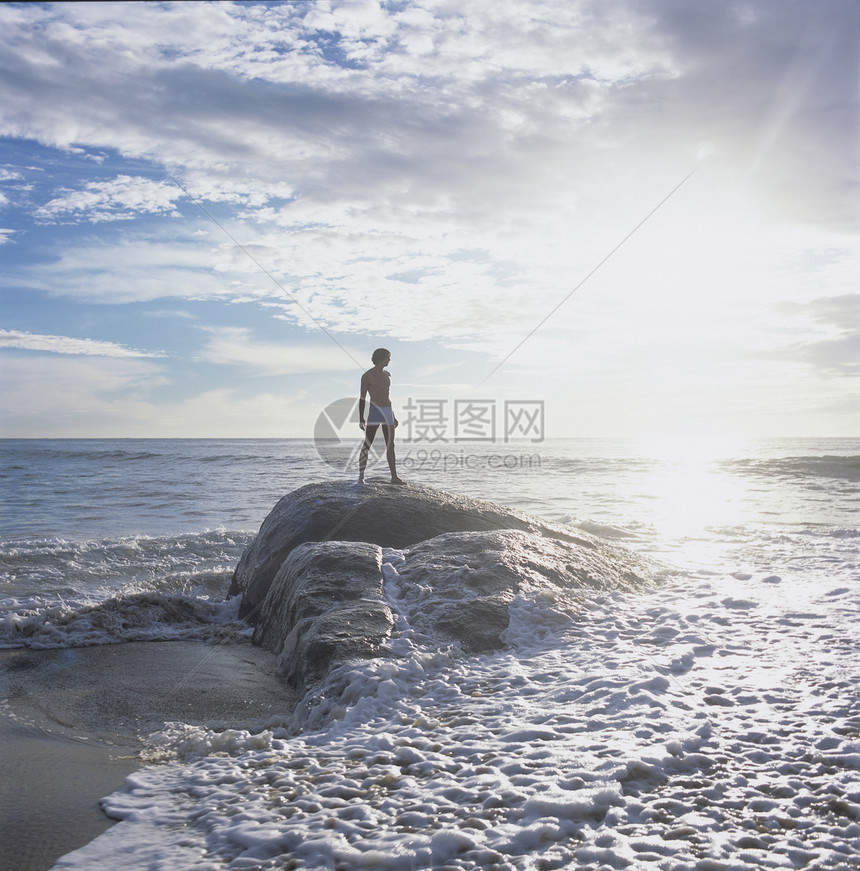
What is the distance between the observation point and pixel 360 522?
746 centimetres

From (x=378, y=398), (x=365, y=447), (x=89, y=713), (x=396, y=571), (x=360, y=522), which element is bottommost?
(x=89, y=713)

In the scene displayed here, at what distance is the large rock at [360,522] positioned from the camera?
24.2 feet

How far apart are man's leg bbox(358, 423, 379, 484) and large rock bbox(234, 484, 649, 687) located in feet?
1.97

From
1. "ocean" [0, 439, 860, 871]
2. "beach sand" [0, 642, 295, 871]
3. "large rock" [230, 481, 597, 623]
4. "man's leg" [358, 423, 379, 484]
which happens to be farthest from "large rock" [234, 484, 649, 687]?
"man's leg" [358, 423, 379, 484]

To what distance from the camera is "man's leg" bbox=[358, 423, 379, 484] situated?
355 inches

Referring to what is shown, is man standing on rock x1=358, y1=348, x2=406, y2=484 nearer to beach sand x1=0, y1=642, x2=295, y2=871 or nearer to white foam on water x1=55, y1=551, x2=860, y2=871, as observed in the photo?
beach sand x1=0, y1=642, x2=295, y2=871

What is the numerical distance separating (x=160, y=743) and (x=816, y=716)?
152 inches

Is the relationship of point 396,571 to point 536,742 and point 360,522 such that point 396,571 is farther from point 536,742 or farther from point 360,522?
point 536,742

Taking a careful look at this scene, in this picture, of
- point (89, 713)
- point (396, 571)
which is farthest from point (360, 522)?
point (89, 713)

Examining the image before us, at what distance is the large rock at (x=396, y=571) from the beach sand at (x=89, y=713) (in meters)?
0.44

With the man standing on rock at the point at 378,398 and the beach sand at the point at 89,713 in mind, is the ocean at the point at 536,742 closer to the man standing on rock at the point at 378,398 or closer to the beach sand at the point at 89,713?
the beach sand at the point at 89,713

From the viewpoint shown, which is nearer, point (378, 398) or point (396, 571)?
point (396, 571)

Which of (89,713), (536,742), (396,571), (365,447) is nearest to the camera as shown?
(536,742)

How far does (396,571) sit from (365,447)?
131 inches
